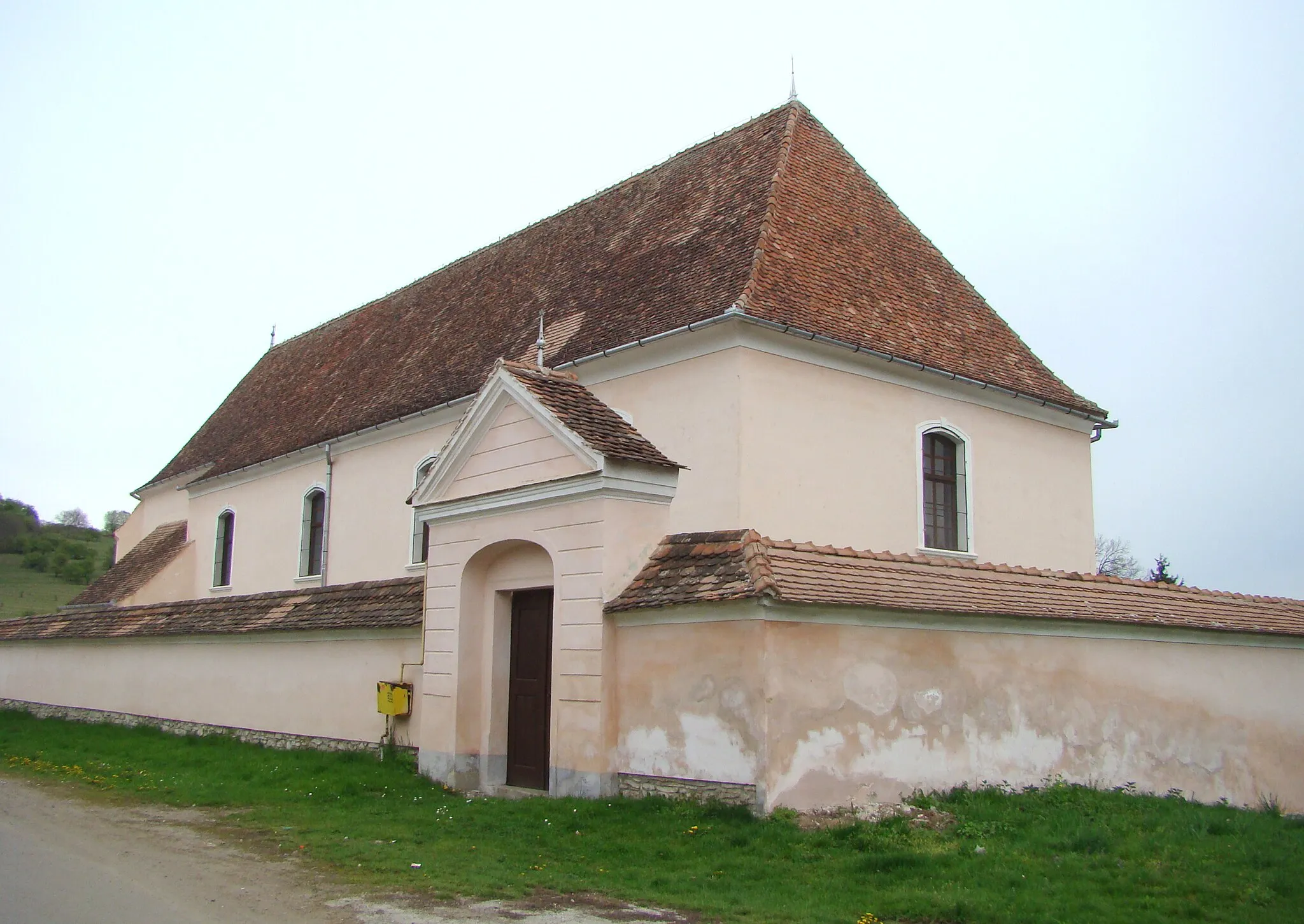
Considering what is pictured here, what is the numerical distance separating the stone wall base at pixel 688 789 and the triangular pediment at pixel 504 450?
3.04 meters

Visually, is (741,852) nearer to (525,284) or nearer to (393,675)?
(393,675)

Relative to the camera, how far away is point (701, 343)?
15.2 metres

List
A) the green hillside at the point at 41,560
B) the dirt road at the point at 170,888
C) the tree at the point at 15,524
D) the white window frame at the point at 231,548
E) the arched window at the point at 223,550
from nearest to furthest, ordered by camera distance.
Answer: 1. the dirt road at the point at 170,888
2. the white window frame at the point at 231,548
3. the arched window at the point at 223,550
4. the green hillside at the point at 41,560
5. the tree at the point at 15,524

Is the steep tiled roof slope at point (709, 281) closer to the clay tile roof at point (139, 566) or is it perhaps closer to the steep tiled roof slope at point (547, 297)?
the steep tiled roof slope at point (547, 297)

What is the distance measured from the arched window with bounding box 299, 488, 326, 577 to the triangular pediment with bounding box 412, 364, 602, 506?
10233mm

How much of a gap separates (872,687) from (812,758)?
96cm

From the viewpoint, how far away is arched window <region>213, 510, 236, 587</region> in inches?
1061

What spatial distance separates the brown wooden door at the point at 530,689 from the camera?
41.4ft

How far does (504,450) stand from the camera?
42.3 feet

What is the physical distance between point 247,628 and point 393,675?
387cm

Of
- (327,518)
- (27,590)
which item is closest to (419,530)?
(327,518)

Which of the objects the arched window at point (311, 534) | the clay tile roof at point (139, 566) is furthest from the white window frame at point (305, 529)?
the clay tile roof at point (139, 566)

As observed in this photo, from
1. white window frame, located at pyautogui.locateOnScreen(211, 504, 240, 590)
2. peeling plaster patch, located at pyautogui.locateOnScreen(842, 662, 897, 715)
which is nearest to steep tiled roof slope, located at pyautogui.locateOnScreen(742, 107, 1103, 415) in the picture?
peeling plaster patch, located at pyautogui.locateOnScreen(842, 662, 897, 715)

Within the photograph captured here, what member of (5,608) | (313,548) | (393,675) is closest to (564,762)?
(393,675)
